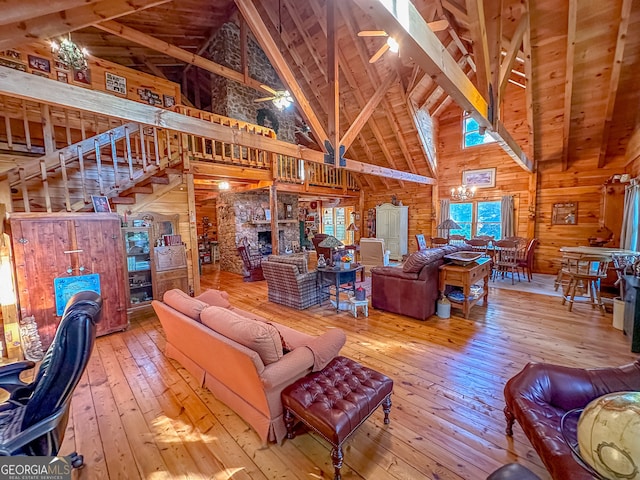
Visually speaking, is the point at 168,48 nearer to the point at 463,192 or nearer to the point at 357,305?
the point at 357,305

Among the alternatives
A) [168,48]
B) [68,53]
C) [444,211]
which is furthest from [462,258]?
[168,48]

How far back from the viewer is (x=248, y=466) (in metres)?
1.75

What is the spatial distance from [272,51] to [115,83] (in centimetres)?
515

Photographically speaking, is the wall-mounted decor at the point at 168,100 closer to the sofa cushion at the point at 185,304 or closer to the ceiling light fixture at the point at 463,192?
the sofa cushion at the point at 185,304

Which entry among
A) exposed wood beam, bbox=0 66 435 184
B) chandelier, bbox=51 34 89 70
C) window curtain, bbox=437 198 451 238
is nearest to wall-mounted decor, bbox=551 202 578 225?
window curtain, bbox=437 198 451 238

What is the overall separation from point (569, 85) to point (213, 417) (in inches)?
309

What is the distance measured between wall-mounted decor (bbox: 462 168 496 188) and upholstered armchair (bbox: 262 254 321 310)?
673 centimetres

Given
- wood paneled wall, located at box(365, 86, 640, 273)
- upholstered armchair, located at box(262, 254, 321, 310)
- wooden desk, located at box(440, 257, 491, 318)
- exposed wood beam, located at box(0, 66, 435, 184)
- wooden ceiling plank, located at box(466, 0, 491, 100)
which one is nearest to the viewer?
exposed wood beam, located at box(0, 66, 435, 184)

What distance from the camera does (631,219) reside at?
5.31 meters

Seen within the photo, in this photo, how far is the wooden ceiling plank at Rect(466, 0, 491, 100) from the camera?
110 inches

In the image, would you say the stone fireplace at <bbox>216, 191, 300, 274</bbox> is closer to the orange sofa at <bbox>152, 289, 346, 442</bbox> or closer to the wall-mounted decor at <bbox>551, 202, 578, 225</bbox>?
the orange sofa at <bbox>152, 289, 346, 442</bbox>

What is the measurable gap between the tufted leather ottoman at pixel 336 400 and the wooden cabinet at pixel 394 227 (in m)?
8.45

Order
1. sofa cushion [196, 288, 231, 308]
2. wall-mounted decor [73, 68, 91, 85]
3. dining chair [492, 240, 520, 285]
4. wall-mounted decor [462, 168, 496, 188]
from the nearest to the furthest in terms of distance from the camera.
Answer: sofa cushion [196, 288, 231, 308] → wall-mounted decor [73, 68, 91, 85] → dining chair [492, 240, 520, 285] → wall-mounted decor [462, 168, 496, 188]

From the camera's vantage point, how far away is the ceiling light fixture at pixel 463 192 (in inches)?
331
